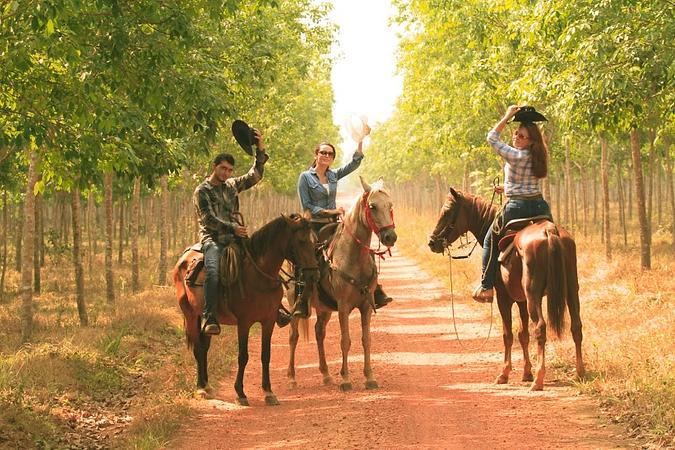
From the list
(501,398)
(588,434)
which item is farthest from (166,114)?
(588,434)

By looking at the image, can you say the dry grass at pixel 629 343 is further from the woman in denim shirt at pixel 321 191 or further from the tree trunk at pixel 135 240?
the tree trunk at pixel 135 240

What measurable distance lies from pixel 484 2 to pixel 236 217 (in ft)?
37.0

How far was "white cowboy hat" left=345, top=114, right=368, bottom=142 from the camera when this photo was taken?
37.2ft

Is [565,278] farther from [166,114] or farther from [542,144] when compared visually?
[166,114]

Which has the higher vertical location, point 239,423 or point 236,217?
point 236,217

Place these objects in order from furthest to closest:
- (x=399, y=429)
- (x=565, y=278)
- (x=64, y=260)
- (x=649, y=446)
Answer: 1. (x=64, y=260)
2. (x=565, y=278)
3. (x=399, y=429)
4. (x=649, y=446)

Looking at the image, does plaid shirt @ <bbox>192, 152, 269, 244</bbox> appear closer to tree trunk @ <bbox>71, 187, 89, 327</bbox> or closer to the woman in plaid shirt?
the woman in plaid shirt

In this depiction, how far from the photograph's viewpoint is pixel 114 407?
968 centimetres

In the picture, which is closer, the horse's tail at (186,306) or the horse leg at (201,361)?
the horse leg at (201,361)

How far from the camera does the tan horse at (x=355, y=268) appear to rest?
979 cm

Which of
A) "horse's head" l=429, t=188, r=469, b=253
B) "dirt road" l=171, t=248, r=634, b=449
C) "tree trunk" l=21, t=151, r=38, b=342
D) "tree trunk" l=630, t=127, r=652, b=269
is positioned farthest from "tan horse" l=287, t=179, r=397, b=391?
"tree trunk" l=630, t=127, r=652, b=269

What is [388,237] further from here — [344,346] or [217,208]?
[217,208]

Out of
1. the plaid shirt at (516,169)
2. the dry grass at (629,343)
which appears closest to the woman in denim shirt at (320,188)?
the plaid shirt at (516,169)

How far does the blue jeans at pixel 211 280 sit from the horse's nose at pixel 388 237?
1.99 meters
